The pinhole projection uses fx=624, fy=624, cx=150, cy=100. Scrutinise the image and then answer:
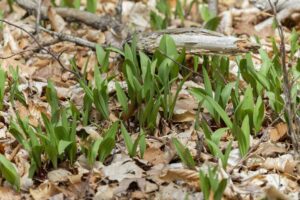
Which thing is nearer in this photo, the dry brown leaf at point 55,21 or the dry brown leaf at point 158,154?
the dry brown leaf at point 158,154

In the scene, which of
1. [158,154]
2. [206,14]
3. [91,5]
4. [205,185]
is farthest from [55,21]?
[205,185]

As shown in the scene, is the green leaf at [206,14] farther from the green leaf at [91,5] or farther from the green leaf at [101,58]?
the green leaf at [101,58]

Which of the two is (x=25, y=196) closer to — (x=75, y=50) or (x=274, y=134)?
(x=274, y=134)

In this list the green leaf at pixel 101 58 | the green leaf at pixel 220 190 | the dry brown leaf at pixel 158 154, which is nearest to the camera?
the green leaf at pixel 220 190

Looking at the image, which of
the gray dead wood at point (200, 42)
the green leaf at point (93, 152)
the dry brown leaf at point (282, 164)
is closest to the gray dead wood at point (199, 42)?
the gray dead wood at point (200, 42)

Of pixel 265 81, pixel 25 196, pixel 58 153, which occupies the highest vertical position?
pixel 265 81

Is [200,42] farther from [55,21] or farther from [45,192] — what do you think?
[55,21]

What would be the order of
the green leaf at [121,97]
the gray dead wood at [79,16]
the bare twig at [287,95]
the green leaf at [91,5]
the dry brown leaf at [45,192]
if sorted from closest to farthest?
the bare twig at [287,95]
the dry brown leaf at [45,192]
the green leaf at [121,97]
the gray dead wood at [79,16]
the green leaf at [91,5]

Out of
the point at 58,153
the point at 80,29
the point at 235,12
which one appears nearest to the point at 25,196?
the point at 58,153
